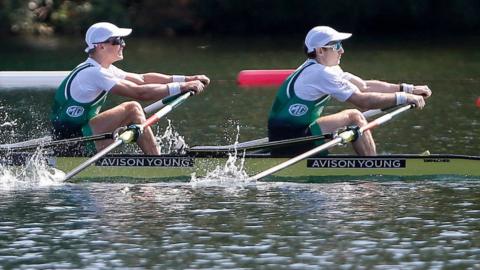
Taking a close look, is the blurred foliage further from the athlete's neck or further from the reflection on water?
the reflection on water

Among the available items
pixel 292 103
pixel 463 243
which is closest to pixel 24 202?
pixel 292 103

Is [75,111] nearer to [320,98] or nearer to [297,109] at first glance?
[297,109]

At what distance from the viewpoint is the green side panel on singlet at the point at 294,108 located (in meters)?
16.8

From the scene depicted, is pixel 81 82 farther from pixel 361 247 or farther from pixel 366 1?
pixel 366 1

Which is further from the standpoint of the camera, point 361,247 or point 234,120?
point 234,120

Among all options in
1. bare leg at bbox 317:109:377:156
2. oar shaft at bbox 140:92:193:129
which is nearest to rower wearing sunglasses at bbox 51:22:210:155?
oar shaft at bbox 140:92:193:129

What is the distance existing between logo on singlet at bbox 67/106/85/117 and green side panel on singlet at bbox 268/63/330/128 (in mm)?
2411

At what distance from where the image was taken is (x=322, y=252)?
13086mm

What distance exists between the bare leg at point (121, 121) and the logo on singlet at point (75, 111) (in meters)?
0.18

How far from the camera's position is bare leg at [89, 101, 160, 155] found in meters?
17.1

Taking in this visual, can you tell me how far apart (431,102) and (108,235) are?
470 inches

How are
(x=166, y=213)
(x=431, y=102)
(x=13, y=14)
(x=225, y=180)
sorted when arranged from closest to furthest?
(x=166, y=213)
(x=225, y=180)
(x=431, y=102)
(x=13, y=14)

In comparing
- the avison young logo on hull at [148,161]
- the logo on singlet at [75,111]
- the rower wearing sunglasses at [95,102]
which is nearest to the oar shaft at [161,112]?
the rower wearing sunglasses at [95,102]

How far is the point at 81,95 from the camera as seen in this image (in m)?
17.0
